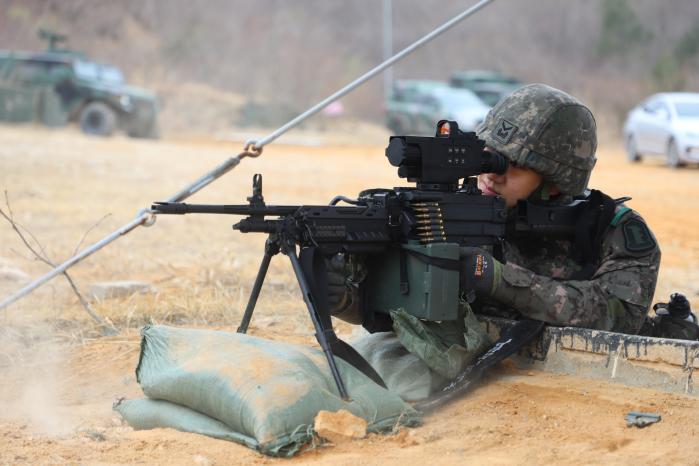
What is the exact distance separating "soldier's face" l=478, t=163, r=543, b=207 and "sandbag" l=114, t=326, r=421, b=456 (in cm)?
105

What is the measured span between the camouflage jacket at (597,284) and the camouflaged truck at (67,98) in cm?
1994

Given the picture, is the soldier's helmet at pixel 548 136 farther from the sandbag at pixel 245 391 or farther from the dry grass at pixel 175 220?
the dry grass at pixel 175 220

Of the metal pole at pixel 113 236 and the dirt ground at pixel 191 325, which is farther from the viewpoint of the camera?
the metal pole at pixel 113 236

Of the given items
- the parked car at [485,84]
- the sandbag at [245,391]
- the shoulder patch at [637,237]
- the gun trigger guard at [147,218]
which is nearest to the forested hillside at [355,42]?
the parked car at [485,84]

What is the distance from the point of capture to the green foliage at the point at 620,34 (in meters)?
44.9

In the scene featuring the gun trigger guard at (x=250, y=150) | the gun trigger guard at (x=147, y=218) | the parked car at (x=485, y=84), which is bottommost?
the gun trigger guard at (x=147, y=218)

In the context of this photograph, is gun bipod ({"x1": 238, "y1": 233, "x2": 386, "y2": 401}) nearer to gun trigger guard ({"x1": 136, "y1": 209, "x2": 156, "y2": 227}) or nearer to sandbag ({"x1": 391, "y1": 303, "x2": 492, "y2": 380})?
sandbag ({"x1": 391, "y1": 303, "x2": 492, "y2": 380})

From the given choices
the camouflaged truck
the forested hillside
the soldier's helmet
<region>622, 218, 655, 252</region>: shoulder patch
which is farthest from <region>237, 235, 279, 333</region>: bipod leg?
the forested hillside

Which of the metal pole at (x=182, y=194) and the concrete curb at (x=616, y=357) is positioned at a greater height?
the metal pole at (x=182, y=194)

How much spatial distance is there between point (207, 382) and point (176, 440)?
0.25 metres

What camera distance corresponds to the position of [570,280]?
436 centimetres

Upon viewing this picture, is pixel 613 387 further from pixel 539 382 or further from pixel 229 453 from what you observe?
pixel 229 453

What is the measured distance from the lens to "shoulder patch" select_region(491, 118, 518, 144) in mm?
4461

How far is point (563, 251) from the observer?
4.59 m
